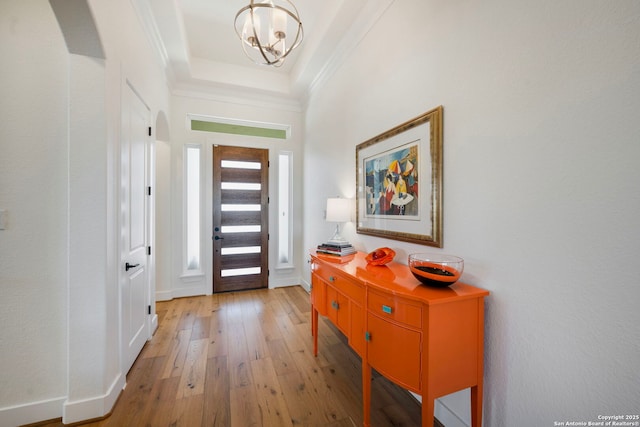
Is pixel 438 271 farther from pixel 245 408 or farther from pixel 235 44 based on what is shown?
pixel 235 44

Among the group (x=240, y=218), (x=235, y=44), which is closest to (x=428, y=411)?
(x=240, y=218)

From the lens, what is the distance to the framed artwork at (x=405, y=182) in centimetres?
160

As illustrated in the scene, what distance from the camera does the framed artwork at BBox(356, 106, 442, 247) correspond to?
5.26 feet

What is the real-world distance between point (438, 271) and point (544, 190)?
24.0 inches

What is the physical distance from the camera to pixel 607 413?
90 centimetres

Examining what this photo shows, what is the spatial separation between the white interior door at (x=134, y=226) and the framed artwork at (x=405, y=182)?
201 cm

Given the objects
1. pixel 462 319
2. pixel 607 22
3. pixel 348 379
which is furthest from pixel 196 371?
pixel 607 22

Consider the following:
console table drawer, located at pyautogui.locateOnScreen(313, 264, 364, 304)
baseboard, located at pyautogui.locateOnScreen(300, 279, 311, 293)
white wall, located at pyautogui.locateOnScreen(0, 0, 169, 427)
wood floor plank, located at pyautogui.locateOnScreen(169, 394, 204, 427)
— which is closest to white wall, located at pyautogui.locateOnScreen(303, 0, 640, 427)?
console table drawer, located at pyautogui.locateOnScreen(313, 264, 364, 304)

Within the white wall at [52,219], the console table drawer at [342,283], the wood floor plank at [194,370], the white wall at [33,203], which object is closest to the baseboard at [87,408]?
the white wall at [52,219]

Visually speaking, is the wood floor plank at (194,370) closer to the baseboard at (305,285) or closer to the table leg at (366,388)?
the table leg at (366,388)

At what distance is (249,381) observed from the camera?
1958mm

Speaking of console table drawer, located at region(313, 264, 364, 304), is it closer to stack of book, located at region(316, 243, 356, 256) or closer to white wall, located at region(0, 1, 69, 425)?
stack of book, located at region(316, 243, 356, 256)

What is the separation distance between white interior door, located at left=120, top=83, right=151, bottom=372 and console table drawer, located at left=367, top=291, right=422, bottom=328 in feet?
6.18

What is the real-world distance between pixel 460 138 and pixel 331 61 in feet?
7.33
